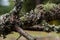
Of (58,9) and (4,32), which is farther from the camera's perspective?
(58,9)

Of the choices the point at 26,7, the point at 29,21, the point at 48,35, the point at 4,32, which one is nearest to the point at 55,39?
the point at 48,35

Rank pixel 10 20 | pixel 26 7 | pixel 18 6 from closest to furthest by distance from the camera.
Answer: pixel 18 6, pixel 10 20, pixel 26 7

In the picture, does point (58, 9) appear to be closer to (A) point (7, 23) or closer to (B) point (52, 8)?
(B) point (52, 8)

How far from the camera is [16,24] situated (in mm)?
1507

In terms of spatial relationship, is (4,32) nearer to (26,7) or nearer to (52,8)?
(52,8)

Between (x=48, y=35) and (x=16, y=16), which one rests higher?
(x=48, y=35)

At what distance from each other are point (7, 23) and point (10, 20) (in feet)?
0.11

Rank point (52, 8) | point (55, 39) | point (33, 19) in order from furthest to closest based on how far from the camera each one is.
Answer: point (52, 8), point (55, 39), point (33, 19)

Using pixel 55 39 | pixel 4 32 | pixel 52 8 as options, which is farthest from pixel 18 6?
pixel 52 8

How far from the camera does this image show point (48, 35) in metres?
2.90

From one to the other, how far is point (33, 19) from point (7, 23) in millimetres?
648

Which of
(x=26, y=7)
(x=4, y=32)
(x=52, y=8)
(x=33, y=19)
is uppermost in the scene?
(x=26, y=7)

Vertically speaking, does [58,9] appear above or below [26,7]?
below

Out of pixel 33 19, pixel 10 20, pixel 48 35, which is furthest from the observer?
pixel 48 35
